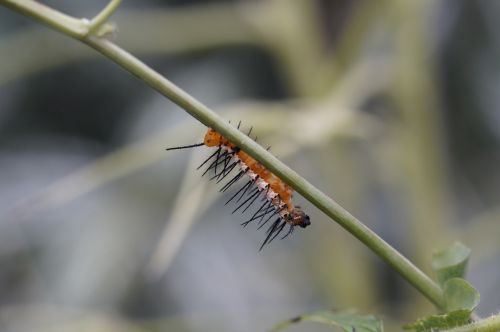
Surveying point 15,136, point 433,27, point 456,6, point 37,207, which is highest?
point 456,6

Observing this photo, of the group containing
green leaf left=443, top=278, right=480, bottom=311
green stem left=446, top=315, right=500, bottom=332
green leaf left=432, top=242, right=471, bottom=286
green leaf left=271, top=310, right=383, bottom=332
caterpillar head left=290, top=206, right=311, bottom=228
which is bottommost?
green stem left=446, top=315, right=500, bottom=332

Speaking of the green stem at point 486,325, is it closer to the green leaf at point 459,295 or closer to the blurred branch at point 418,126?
the green leaf at point 459,295

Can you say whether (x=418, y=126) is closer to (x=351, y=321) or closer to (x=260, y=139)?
(x=260, y=139)

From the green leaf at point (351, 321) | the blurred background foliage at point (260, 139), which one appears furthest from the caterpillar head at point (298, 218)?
the blurred background foliage at point (260, 139)

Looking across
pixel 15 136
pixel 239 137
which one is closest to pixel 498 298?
pixel 15 136

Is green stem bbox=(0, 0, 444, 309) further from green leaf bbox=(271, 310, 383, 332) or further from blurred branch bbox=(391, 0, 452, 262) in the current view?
blurred branch bbox=(391, 0, 452, 262)

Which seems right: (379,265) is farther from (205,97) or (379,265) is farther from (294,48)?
(294,48)

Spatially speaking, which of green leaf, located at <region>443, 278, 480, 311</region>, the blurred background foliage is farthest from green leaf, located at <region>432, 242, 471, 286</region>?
the blurred background foliage
